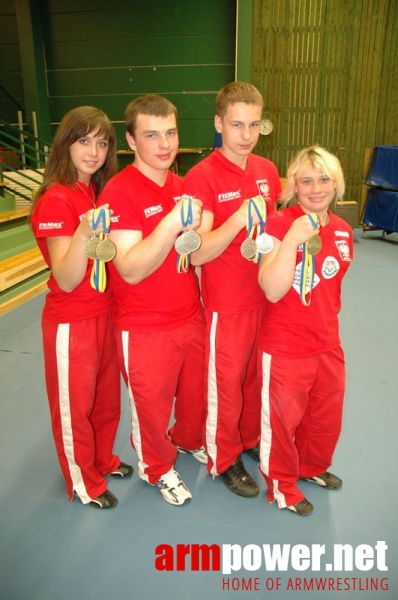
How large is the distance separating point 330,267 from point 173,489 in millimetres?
1369

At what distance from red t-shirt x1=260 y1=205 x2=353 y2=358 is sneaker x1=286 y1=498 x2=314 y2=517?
0.79 m

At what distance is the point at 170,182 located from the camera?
209cm

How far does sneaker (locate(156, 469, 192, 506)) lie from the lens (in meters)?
2.24

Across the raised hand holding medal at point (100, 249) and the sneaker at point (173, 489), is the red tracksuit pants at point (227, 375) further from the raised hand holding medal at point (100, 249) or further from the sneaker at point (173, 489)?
the raised hand holding medal at point (100, 249)

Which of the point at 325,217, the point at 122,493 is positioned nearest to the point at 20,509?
the point at 122,493

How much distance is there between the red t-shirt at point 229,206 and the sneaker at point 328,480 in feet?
3.32

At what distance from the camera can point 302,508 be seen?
2182 millimetres

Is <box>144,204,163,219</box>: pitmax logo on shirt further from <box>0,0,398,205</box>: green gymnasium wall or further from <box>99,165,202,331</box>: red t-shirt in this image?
<box>0,0,398,205</box>: green gymnasium wall

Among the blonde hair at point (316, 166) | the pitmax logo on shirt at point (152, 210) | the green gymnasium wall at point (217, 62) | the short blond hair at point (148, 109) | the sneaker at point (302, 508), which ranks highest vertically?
the green gymnasium wall at point (217, 62)

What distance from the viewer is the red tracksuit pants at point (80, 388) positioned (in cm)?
204

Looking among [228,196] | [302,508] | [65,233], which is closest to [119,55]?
[228,196]

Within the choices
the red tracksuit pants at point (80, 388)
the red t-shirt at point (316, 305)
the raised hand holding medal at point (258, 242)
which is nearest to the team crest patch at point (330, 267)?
the red t-shirt at point (316, 305)

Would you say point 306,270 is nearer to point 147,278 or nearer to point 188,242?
point 188,242

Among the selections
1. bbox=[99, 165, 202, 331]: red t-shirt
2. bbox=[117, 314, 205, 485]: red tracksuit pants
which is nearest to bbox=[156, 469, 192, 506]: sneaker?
bbox=[117, 314, 205, 485]: red tracksuit pants
